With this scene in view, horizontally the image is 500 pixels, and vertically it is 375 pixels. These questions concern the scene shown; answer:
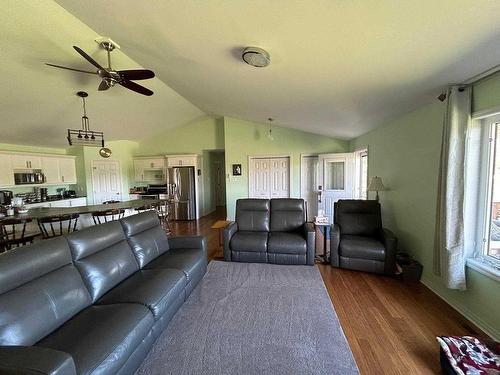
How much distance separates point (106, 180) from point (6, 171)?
6.90 ft

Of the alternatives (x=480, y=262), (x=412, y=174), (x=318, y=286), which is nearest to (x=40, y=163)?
(x=318, y=286)

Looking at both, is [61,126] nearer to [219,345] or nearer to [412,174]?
[219,345]

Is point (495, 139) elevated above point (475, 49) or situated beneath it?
situated beneath

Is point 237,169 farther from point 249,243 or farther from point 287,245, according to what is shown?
point 287,245

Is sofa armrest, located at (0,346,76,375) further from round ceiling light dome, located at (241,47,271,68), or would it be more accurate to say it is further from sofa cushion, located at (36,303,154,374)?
round ceiling light dome, located at (241,47,271,68)

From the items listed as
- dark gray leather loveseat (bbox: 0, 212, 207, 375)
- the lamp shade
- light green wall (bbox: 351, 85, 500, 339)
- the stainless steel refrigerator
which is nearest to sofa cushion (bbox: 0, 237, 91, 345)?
dark gray leather loveseat (bbox: 0, 212, 207, 375)

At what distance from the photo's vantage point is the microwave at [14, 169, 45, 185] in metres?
5.05

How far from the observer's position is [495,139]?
80.9 inches

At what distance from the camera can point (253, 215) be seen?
3822mm

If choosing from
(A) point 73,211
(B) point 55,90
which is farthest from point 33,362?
(B) point 55,90

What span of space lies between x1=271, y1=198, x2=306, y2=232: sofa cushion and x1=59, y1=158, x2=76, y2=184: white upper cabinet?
18.8 ft

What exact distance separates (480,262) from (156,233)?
11.0ft

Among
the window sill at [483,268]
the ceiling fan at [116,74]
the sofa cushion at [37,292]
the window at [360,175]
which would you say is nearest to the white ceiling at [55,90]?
the ceiling fan at [116,74]

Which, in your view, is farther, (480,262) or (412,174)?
(412,174)
